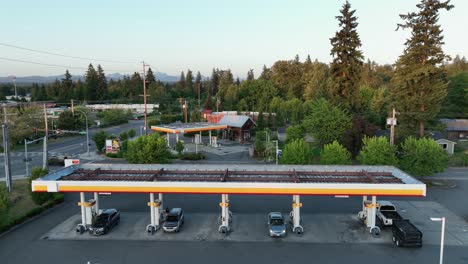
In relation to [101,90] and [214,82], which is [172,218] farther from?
[214,82]

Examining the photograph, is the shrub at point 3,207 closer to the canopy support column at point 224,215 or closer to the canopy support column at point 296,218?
the canopy support column at point 224,215

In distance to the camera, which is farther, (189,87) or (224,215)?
(189,87)

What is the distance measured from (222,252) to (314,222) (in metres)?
7.83

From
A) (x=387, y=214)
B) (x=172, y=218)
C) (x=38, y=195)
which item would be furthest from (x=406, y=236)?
(x=38, y=195)

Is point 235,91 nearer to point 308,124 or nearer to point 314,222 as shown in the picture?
point 308,124

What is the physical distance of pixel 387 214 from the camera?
23.2 meters

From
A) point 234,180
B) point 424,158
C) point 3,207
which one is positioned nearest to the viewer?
point 3,207

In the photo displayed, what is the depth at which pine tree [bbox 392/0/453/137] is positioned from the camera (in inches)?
1468

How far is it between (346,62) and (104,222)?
35.9 metres

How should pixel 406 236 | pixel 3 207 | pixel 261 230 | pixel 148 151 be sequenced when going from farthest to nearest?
pixel 148 151 < pixel 261 230 < pixel 3 207 < pixel 406 236

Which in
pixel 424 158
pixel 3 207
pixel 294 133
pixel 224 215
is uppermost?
pixel 294 133

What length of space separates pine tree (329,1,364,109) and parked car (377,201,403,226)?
2226cm

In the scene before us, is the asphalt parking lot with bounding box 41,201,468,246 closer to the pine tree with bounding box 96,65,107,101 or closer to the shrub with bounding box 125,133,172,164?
the shrub with bounding box 125,133,172,164

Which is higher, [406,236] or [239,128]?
[239,128]
